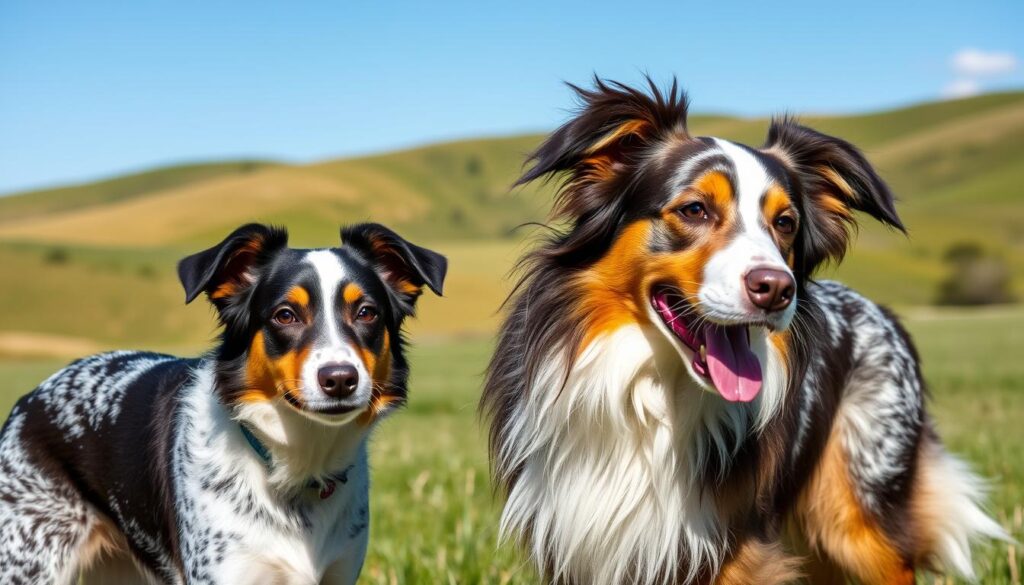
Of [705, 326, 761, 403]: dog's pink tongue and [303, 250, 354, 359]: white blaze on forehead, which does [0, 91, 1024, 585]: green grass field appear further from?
[705, 326, 761, 403]: dog's pink tongue

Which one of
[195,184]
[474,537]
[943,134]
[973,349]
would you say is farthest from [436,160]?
[474,537]

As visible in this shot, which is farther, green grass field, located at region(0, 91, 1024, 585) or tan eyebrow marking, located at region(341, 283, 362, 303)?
green grass field, located at region(0, 91, 1024, 585)

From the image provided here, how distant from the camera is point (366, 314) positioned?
4641mm

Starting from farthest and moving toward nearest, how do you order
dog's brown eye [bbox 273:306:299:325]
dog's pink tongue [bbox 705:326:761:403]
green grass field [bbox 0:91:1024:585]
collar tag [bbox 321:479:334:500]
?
green grass field [bbox 0:91:1024:585]
collar tag [bbox 321:479:334:500]
dog's brown eye [bbox 273:306:299:325]
dog's pink tongue [bbox 705:326:761:403]

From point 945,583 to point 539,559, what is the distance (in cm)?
285

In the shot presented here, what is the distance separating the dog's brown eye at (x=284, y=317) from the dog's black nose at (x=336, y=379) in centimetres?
40

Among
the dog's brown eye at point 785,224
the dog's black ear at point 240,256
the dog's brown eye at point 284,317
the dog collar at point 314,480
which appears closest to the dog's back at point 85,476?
the dog collar at point 314,480

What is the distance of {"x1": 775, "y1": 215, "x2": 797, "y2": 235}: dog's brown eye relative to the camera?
4.17 metres

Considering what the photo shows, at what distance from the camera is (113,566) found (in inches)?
208

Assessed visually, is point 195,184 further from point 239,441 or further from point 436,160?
point 239,441

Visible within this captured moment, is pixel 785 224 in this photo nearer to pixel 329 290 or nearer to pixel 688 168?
pixel 688 168

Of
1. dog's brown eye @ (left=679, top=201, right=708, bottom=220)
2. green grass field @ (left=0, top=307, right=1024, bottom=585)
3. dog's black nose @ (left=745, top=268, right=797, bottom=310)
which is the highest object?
dog's brown eye @ (left=679, top=201, right=708, bottom=220)

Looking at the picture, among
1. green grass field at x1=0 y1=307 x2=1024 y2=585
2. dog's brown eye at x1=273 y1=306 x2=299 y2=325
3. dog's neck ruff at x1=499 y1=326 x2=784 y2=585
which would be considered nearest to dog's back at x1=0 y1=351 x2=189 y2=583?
dog's brown eye at x1=273 y1=306 x2=299 y2=325

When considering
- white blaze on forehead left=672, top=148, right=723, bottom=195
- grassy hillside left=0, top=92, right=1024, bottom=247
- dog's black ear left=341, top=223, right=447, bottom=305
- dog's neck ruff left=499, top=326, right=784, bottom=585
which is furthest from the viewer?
grassy hillside left=0, top=92, right=1024, bottom=247
